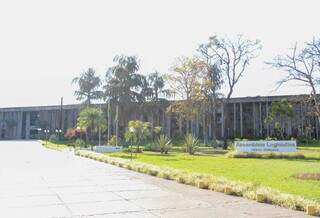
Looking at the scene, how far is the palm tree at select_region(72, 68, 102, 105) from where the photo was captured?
72.5m

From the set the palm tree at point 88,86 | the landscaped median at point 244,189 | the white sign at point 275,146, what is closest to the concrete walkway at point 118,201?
the landscaped median at point 244,189

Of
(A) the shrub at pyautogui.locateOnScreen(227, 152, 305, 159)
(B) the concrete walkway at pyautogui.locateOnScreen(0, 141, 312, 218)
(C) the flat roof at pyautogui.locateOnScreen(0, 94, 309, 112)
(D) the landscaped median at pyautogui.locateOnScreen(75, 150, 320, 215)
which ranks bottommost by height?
(B) the concrete walkway at pyautogui.locateOnScreen(0, 141, 312, 218)

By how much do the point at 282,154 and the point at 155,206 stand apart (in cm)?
2030

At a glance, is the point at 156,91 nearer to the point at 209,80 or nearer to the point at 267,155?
the point at 209,80

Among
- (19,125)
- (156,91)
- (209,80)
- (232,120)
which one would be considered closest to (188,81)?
(209,80)

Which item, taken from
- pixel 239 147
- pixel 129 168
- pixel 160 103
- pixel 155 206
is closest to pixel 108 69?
pixel 160 103

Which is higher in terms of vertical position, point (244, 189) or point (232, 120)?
point (232, 120)

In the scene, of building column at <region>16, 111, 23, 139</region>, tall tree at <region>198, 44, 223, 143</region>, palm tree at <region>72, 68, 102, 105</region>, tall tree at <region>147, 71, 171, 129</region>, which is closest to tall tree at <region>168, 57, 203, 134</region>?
tall tree at <region>198, 44, 223, 143</region>

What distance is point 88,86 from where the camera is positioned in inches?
2854

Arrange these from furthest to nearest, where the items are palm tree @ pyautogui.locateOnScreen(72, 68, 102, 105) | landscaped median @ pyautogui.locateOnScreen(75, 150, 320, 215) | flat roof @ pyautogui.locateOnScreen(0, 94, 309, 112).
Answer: palm tree @ pyautogui.locateOnScreen(72, 68, 102, 105)
flat roof @ pyautogui.locateOnScreen(0, 94, 309, 112)
landscaped median @ pyautogui.locateOnScreen(75, 150, 320, 215)

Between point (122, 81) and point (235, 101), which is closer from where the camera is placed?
point (122, 81)

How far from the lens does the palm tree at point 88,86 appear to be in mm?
72500

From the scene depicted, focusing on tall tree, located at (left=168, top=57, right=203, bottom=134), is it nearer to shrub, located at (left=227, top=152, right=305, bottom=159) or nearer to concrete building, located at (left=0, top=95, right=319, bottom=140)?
concrete building, located at (left=0, top=95, right=319, bottom=140)

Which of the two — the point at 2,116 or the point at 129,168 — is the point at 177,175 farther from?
the point at 2,116
